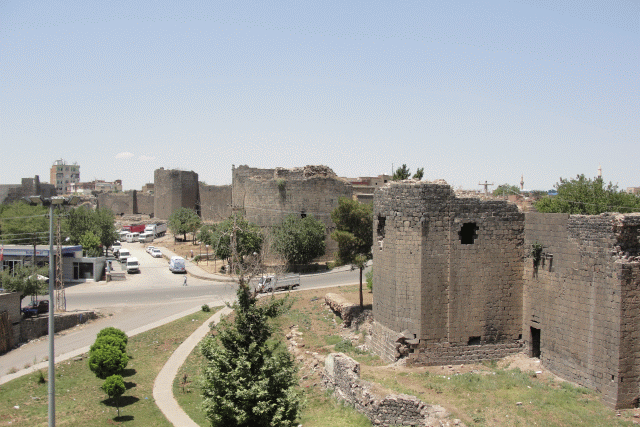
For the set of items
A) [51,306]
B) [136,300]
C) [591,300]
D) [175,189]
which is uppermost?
[175,189]

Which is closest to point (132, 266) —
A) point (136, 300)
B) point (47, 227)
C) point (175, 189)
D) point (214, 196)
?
point (47, 227)

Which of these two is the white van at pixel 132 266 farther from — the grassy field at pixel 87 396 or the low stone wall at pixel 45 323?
the grassy field at pixel 87 396

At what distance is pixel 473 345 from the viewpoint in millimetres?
15906

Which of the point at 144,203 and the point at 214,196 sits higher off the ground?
the point at 214,196

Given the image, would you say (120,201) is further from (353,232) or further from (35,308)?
(353,232)

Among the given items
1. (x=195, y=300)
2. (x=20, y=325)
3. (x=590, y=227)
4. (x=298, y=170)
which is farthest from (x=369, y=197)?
(x=590, y=227)

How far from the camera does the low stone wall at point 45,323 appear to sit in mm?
24623

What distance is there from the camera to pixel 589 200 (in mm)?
24594

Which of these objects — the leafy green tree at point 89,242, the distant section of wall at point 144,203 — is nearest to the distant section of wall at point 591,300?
the leafy green tree at point 89,242

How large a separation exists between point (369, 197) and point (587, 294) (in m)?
37.1

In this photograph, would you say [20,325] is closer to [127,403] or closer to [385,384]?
[127,403]

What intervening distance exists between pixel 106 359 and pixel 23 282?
1013cm

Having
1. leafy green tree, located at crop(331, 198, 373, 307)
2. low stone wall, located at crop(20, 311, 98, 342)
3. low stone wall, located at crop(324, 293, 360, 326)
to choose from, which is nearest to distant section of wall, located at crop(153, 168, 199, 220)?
low stone wall, located at crop(20, 311, 98, 342)

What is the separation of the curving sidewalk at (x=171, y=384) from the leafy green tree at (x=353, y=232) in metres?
7.76
